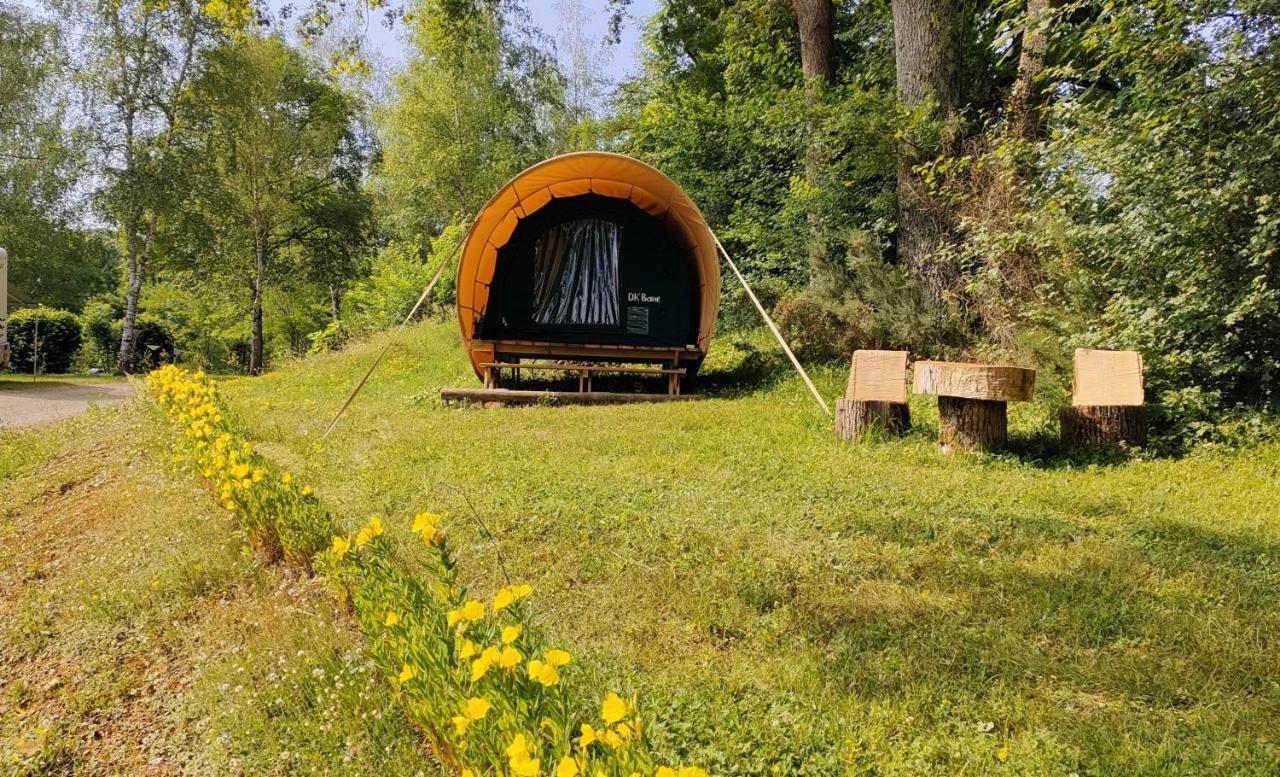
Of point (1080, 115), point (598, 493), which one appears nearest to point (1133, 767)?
point (598, 493)

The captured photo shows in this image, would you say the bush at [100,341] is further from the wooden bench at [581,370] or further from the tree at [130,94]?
the wooden bench at [581,370]

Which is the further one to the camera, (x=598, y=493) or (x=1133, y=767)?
(x=598, y=493)

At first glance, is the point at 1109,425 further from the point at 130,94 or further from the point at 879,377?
the point at 130,94

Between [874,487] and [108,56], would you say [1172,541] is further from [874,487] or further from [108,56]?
[108,56]

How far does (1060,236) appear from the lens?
5.04 m

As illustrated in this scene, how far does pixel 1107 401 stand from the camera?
406 centimetres

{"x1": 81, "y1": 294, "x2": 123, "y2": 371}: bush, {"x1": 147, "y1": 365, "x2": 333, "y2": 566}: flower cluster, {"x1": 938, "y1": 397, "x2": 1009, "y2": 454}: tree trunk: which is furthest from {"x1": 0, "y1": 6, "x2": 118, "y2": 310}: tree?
{"x1": 938, "y1": 397, "x2": 1009, "y2": 454}: tree trunk

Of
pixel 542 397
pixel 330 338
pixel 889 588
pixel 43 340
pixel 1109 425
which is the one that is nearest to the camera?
pixel 889 588

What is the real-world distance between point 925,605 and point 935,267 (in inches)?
213

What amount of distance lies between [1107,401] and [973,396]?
0.78 m

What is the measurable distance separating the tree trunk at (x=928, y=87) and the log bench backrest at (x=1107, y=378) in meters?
2.87

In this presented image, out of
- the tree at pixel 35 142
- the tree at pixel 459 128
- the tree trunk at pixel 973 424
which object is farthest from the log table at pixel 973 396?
the tree at pixel 459 128

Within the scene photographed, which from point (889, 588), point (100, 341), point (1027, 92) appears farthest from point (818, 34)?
point (100, 341)

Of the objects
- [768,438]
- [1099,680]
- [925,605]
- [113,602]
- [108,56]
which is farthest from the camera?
[108,56]
